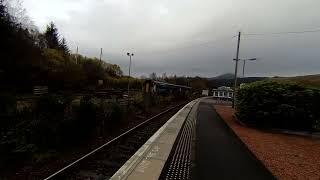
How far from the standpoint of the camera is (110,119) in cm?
2225

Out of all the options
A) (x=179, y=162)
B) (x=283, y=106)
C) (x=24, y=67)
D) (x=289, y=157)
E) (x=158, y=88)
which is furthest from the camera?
(x=158, y=88)

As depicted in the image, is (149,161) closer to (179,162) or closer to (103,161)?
(179,162)

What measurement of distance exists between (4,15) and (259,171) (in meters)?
35.5

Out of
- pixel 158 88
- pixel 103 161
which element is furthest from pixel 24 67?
pixel 103 161

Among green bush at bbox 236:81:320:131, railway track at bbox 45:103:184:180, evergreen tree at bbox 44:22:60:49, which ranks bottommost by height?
railway track at bbox 45:103:184:180

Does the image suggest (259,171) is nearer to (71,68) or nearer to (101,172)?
(101,172)

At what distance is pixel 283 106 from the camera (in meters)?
25.0

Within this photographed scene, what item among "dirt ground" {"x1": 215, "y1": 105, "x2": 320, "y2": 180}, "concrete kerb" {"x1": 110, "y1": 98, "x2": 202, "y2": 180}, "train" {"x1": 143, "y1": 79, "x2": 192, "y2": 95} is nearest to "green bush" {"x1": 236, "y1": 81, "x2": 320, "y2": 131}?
"dirt ground" {"x1": 215, "y1": 105, "x2": 320, "y2": 180}

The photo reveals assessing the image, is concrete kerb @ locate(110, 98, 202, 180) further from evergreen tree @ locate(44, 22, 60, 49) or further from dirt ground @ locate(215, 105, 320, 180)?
evergreen tree @ locate(44, 22, 60, 49)

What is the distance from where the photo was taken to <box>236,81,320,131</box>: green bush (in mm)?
24703

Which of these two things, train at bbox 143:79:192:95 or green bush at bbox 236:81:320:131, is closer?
green bush at bbox 236:81:320:131

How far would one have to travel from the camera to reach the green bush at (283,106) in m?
24.7

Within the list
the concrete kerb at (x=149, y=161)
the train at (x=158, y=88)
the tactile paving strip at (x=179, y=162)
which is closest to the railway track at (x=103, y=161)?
the concrete kerb at (x=149, y=161)

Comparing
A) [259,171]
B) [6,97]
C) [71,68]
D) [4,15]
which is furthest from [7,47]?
[259,171]
